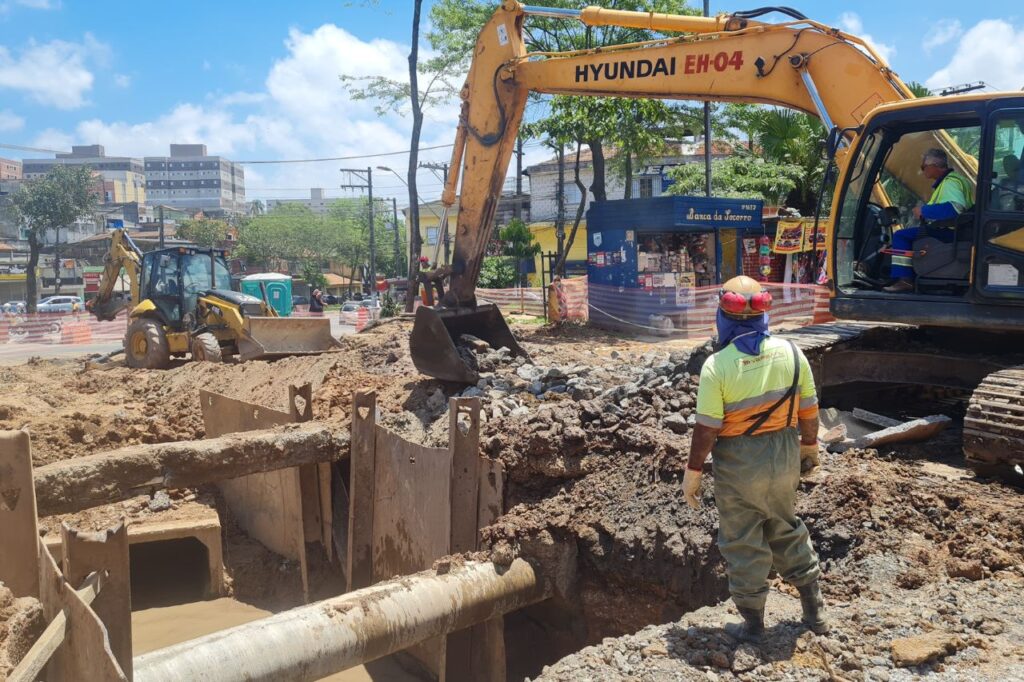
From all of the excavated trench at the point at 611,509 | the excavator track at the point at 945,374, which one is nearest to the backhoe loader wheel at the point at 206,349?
the excavated trench at the point at 611,509

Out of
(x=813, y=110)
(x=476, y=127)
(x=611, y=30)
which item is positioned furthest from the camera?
(x=611, y=30)

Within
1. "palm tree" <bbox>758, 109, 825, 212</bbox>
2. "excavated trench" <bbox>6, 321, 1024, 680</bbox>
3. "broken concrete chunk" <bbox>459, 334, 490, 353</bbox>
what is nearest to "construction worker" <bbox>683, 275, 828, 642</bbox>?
"excavated trench" <bbox>6, 321, 1024, 680</bbox>

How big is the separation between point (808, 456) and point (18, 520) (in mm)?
3837

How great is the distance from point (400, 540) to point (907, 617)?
4101mm

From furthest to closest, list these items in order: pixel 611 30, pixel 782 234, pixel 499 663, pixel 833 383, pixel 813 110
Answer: pixel 611 30 → pixel 782 234 → pixel 813 110 → pixel 833 383 → pixel 499 663

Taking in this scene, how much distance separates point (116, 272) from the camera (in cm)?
1656

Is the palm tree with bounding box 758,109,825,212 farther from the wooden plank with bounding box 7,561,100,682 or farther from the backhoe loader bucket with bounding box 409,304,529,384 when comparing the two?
the wooden plank with bounding box 7,561,100,682

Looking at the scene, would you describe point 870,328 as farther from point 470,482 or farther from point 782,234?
point 782,234

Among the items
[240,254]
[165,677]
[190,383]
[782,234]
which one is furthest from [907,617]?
[240,254]

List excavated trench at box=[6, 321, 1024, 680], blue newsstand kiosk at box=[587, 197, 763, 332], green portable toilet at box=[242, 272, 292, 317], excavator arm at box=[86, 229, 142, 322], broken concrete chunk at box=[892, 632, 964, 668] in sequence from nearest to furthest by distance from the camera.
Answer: broken concrete chunk at box=[892, 632, 964, 668] → excavated trench at box=[6, 321, 1024, 680] → excavator arm at box=[86, 229, 142, 322] → blue newsstand kiosk at box=[587, 197, 763, 332] → green portable toilet at box=[242, 272, 292, 317]

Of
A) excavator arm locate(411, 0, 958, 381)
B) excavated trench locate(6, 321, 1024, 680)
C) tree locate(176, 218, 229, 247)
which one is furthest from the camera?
tree locate(176, 218, 229, 247)

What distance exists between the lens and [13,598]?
359 cm

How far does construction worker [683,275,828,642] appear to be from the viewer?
3576mm

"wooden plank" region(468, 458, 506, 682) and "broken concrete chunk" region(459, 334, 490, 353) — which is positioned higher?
"broken concrete chunk" region(459, 334, 490, 353)
